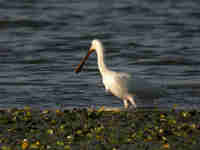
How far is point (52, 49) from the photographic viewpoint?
63.2ft

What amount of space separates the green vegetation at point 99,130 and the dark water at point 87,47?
1.88 metres

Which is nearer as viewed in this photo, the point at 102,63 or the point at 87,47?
the point at 102,63

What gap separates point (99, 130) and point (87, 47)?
36.1ft

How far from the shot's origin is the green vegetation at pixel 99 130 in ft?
27.1

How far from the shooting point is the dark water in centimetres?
1327

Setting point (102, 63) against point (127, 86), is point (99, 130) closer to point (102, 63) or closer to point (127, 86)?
point (127, 86)

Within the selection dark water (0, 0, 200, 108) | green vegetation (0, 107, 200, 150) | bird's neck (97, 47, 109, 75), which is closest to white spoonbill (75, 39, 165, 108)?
bird's neck (97, 47, 109, 75)

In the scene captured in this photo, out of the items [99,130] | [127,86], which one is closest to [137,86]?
[127,86]

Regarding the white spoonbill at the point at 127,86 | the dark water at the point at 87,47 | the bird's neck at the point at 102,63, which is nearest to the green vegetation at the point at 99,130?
the white spoonbill at the point at 127,86

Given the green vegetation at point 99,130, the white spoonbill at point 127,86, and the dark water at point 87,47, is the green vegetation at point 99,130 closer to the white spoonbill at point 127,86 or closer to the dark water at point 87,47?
the white spoonbill at point 127,86

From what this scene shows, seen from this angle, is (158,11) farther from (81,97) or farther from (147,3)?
(81,97)

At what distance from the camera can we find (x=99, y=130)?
8.96 metres

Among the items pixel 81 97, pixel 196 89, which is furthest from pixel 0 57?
pixel 196 89

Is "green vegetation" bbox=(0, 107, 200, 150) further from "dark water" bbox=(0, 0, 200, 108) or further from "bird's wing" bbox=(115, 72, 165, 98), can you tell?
"dark water" bbox=(0, 0, 200, 108)
